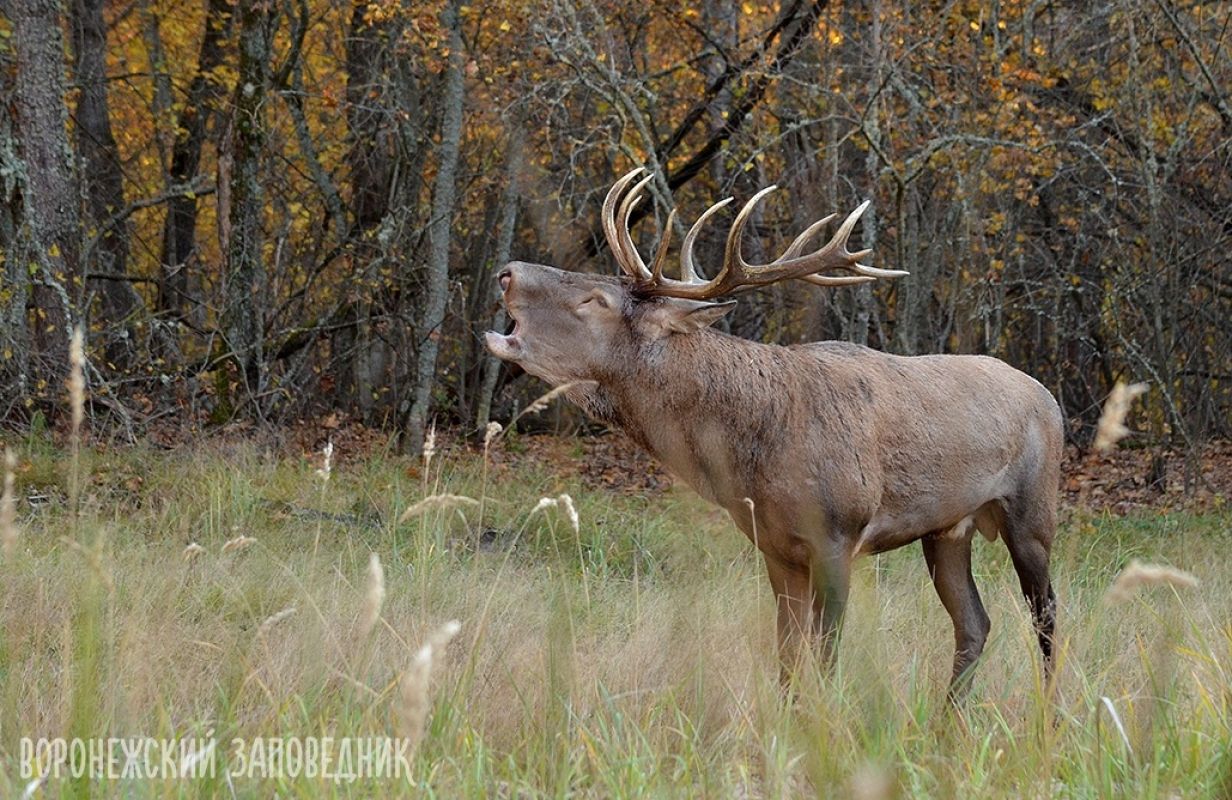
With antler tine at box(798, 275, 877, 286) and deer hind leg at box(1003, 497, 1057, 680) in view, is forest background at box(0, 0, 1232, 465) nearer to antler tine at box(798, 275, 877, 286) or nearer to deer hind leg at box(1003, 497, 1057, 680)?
antler tine at box(798, 275, 877, 286)

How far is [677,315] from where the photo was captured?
5.32 metres

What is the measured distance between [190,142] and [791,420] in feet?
40.3

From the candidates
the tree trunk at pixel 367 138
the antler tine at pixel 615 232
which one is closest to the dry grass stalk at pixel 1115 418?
the antler tine at pixel 615 232

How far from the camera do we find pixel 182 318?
504 inches

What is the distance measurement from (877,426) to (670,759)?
2.06 meters

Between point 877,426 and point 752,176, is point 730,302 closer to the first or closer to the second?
point 877,426

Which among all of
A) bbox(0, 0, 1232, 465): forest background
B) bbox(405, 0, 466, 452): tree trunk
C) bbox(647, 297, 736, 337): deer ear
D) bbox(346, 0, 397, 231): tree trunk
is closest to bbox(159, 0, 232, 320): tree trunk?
bbox(0, 0, 1232, 465): forest background

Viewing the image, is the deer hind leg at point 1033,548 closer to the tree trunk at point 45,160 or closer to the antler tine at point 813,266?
the antler tine at point 813,266

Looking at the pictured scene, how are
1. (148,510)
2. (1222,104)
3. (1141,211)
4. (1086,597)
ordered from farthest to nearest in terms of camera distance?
(1141,211)
(1222,104)
(148,510)
(1086,597)

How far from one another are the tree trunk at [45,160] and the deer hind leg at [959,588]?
7089 mm

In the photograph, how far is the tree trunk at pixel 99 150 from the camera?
14.3 metres

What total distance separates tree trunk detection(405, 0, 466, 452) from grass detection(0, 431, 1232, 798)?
3.68 meters

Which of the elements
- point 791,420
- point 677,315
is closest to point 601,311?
point 677,315

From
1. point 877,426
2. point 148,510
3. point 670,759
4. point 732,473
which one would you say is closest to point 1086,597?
point 877,426
